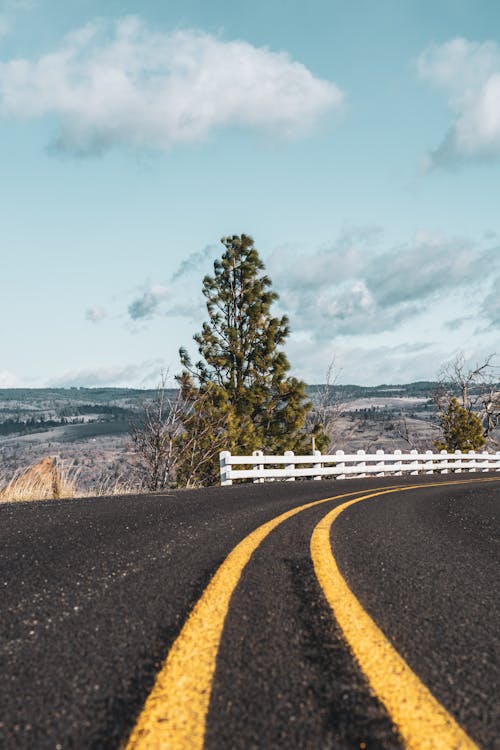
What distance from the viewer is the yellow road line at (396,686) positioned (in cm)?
133

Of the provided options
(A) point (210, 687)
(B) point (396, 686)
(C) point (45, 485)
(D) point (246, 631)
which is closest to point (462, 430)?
(C) point (45, 485)

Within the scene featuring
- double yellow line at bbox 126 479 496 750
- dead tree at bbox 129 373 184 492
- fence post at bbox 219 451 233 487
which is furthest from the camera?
dead tree at bbox 129 373 184 492

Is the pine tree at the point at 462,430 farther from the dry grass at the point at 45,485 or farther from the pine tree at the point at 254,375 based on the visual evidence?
the dry grass at the point at 45,485

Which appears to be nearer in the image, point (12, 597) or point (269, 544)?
point (12, 597)

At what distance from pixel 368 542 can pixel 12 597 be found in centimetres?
286

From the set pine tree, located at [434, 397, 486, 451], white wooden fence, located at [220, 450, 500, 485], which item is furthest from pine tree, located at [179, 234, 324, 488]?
pine tree, located at [434, 397, 486, 451]

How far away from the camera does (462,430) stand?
34.8 meters

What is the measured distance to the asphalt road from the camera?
1433 mm

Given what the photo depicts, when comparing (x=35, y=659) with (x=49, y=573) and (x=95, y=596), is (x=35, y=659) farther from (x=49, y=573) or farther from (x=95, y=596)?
(x=49, y=573)

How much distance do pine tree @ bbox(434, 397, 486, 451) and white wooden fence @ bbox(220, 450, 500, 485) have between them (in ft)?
23.1

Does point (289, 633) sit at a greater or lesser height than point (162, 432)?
lesser

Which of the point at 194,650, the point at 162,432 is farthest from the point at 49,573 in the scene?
the point at 162,432

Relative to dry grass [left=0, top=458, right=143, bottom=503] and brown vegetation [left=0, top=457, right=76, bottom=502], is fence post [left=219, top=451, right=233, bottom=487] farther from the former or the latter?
brown vegetation [left=0, top=457, right=76, bottom=502]

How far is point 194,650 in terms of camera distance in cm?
190
